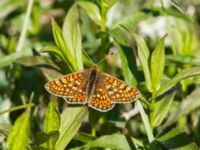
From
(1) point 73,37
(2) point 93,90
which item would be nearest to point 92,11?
(1) point 73,37

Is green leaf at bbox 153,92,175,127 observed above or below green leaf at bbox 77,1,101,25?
below

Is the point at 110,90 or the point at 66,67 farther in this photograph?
the point at 66,67

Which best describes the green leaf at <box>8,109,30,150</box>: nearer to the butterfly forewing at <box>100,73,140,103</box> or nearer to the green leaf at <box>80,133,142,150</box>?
the green leaf at <box>80,133,142,150</box>

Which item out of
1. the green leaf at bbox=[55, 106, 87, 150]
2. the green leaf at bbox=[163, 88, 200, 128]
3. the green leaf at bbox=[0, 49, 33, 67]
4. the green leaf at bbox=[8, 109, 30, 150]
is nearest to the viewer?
the green leaf at bbox=[8, 109, 30, 150]

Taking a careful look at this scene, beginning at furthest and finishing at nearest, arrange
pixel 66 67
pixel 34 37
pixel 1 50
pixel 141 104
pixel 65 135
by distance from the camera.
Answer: pixel 34 37
pixel 1 50
pixel 66 67
pixel 141 104
pixel 65 135

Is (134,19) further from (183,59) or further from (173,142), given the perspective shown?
(173,142)

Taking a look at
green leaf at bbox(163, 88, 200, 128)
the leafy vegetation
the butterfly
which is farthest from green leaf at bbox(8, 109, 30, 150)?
green leaf at bbox(163, 88, 200, 128)

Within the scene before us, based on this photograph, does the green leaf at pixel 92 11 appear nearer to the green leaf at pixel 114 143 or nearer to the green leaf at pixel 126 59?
the green leaf at pixel 126 59

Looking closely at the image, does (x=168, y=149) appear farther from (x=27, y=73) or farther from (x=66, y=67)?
(x=27, y=73)

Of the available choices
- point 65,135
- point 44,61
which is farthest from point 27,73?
point 65,135
